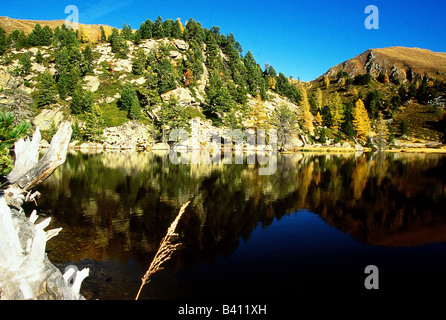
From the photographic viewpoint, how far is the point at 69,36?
355 feet

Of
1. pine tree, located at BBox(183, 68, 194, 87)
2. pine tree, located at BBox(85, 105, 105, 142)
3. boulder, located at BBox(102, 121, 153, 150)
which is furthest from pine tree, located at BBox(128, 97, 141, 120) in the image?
pine tree, located at BBox(183, 68, 194, 87)

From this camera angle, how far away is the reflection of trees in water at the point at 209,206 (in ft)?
38.7

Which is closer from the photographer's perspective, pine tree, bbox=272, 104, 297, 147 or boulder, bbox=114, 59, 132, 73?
pine tree, bbox=272, 104, 297, 147

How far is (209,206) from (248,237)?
545 centimetres

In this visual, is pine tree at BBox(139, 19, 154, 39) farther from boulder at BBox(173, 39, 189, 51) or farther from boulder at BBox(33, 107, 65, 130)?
boulder at BBox(33, 107, 65, 130)

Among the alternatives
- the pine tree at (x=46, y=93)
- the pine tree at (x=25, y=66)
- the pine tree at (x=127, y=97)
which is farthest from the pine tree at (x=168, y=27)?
the pine tree at (x=46, y=93)

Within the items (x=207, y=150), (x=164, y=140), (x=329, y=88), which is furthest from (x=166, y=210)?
(x=329, y=88)

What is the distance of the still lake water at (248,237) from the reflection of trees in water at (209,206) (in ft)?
0.26

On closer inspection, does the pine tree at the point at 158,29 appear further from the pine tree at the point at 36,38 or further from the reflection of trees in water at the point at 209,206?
the reflection of trees in water at the point at 209,206

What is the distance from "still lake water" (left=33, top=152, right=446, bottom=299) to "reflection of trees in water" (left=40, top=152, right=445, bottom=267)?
0.26 feet

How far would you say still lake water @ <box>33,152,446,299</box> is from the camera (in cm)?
861

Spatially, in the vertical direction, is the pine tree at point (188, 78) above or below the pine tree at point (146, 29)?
below
